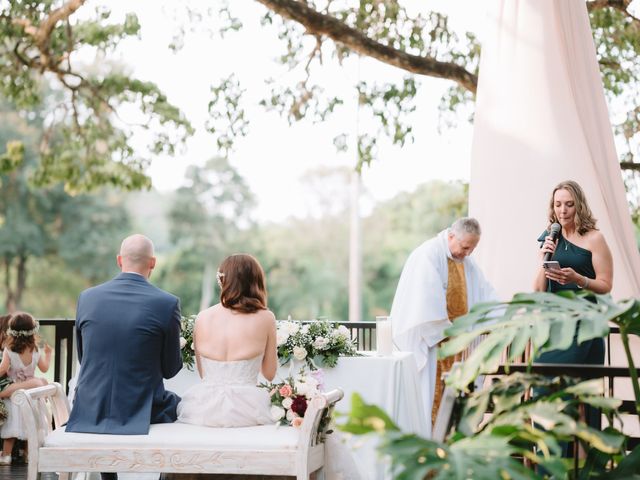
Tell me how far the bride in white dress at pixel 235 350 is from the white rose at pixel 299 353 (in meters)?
0.50

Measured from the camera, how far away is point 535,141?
7.32 meters

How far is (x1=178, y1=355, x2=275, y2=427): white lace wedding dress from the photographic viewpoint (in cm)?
410

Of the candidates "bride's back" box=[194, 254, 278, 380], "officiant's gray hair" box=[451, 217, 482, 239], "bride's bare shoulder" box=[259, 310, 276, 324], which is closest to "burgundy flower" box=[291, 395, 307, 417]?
"bride's back" box=[194, 254, 278, 380]

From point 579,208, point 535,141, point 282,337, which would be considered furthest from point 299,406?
point 535,141

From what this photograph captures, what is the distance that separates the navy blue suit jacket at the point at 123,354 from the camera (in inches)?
158

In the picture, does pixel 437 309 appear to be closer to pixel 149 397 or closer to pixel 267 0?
pixel 149 397

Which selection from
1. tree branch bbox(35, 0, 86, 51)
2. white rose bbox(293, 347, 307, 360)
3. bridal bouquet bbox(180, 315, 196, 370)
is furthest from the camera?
tree branch bbox(35, 0, 86, 51)

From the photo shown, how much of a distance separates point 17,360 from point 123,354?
2.20 m

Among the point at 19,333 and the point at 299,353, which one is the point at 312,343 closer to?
the point at 299,353

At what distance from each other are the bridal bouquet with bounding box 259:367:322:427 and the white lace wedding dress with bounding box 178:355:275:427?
0.04m

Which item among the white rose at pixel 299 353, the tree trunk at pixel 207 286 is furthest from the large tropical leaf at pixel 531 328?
the tree trunk at pixel 207 286

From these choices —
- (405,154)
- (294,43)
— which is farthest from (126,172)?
(405,154)

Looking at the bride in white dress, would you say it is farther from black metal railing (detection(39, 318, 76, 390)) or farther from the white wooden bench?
black metal railing (detection(39, 318, 76, 390))

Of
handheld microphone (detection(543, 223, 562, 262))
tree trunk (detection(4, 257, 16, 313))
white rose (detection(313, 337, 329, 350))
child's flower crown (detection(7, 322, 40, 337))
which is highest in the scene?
handheld microphone (detection(543, 223, 562, 262))
